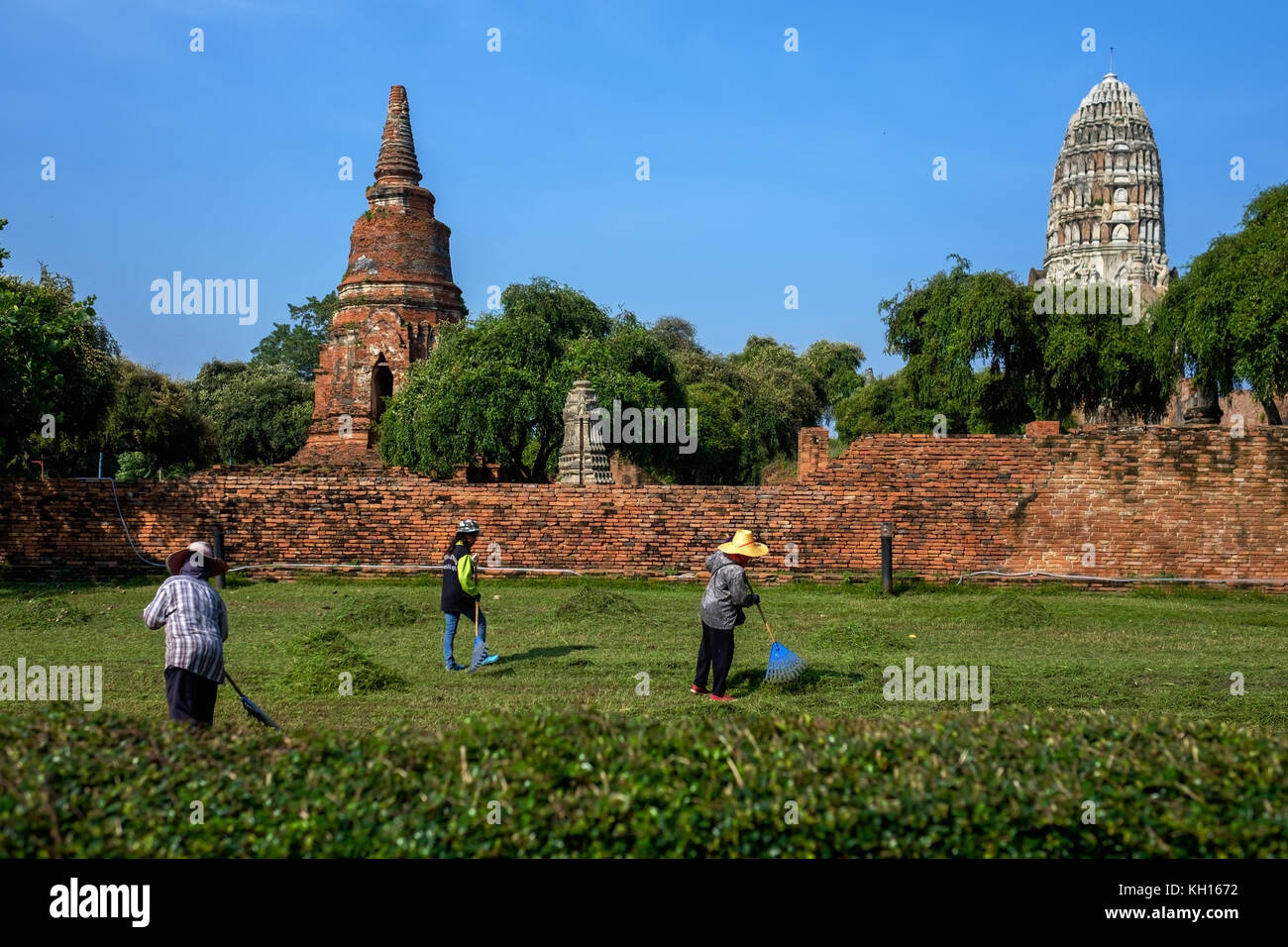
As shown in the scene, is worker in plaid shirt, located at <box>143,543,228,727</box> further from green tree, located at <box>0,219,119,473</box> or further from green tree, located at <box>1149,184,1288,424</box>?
green tree, located at <box>1149,184,1288,424</box>

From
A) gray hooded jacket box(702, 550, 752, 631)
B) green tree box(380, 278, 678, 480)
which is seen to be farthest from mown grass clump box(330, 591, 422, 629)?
green tree box(380, 278, 678, 480)

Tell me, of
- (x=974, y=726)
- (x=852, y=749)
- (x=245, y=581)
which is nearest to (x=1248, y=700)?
(x=974, y=726)

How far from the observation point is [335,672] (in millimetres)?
8312

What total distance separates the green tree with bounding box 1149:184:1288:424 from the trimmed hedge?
18.8 m

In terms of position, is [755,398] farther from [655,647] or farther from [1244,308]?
[655,647]

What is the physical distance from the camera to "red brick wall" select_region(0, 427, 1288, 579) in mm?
14438

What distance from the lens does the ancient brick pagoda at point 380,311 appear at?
30578 millimetres

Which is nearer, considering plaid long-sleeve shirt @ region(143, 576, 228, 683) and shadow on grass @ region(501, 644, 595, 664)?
plaid long-sleeve shirt @ region(143, 576, 228, 683)

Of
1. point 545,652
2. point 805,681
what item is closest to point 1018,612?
point 805,681

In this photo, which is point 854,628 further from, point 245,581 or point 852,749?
point 245,581

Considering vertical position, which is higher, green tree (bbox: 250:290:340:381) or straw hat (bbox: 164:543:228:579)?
green tree (bbox: 250:290:340:381)

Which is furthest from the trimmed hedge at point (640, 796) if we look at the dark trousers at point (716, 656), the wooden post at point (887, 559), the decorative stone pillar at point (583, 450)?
the decorative stone pillar at point (583, 450)

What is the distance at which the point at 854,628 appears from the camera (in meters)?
10.5
